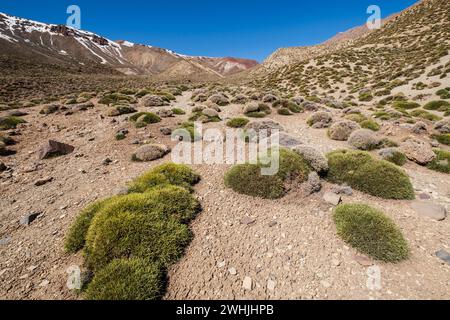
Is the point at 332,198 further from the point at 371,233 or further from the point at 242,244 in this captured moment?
the point at 242,244

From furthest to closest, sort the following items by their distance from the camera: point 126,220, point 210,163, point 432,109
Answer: point 432,109
point 210,163
point 126,220

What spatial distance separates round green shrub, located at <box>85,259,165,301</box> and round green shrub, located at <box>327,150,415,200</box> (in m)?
6.29

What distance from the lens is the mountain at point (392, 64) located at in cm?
2927

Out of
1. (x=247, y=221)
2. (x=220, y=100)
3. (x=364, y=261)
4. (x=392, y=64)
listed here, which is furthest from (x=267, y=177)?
(x=392, y=64)

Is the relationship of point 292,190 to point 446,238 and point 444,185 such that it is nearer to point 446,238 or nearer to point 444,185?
point 446,238

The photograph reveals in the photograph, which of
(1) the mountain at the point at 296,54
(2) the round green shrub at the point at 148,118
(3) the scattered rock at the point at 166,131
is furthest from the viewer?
(1) the mountain at the point at 296,54

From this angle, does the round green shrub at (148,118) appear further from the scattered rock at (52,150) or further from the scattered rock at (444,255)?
the scattered rock at (444,255)

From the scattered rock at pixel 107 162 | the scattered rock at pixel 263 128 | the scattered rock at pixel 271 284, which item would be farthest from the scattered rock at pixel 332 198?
the scattered rock at pixel 107 162

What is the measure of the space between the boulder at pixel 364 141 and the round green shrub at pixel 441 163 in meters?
2.10

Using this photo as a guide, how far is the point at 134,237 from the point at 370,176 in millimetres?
7125

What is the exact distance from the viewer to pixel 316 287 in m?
3.93
